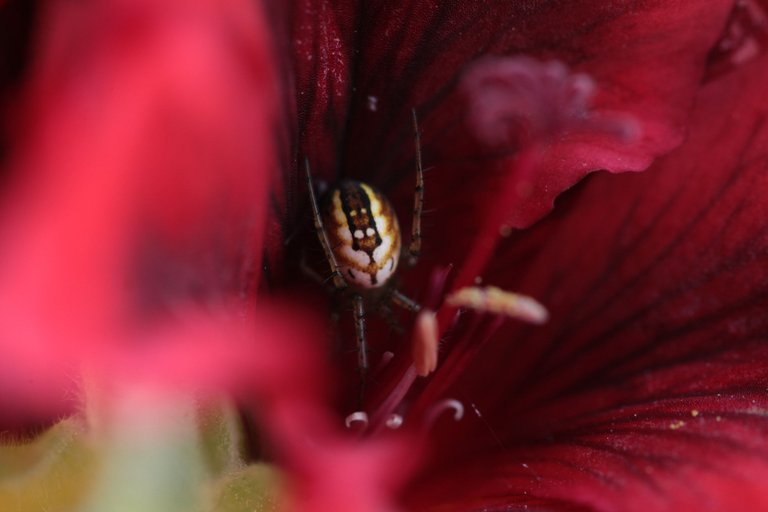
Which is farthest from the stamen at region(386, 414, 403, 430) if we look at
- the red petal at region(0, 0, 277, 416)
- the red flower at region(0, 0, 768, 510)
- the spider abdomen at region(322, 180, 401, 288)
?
the red petal at region(0, 0, 277, 416)

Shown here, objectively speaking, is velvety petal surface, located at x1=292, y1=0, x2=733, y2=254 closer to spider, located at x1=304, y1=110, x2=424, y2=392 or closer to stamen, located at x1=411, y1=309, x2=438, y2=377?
spider, located at x1=304, y1=110, x2=424, y2=392

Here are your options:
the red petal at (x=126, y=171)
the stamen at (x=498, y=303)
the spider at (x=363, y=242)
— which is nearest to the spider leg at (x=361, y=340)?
the spider at (x=363, y=242)

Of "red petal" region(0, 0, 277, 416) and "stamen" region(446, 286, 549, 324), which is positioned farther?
"stamen" region(446, 286, 549, 324)

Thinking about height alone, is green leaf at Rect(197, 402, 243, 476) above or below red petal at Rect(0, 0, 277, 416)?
below

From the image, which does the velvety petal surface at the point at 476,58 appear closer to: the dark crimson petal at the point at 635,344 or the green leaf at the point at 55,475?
the dark crimson petal at the point at 635,344

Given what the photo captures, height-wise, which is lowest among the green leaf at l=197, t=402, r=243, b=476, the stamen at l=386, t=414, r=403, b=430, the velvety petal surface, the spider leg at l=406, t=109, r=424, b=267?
the green leaf at l=197, t=402, r=243, b=476

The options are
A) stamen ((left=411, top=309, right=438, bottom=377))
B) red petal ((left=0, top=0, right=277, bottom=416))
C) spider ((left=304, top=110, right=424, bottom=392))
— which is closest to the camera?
red petal ((left=0, top=0, right=277, bottom=416))

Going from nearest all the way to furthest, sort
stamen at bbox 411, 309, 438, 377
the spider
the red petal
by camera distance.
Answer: the red petal
stamen at bbox 411, 309, 438, 377
the spider

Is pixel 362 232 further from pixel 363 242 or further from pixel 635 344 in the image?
pixel 635 344

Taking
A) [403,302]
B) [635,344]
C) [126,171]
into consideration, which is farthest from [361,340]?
[126,171]
